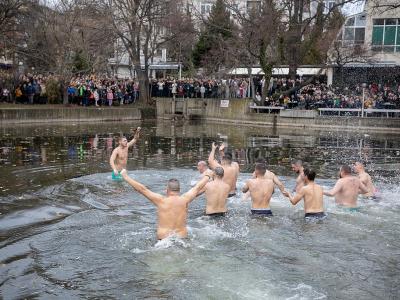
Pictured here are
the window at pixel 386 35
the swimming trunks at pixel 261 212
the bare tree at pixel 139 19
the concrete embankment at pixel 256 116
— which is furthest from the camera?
Answer: the window at pixel 386 35

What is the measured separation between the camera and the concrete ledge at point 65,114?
33.0 m

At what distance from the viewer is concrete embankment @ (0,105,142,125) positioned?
33.1 meters

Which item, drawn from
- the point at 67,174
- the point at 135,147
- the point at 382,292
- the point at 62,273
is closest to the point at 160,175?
the point at 67,174

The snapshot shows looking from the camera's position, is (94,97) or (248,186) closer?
(248,186)

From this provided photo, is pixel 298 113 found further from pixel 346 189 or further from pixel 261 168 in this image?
pixel 261 168

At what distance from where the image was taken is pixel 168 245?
9.59 meters

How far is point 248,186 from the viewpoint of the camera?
1210 cm

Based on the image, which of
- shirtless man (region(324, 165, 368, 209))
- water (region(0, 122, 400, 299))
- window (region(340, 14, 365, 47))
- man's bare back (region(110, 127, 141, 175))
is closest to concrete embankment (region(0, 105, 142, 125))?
water (region(0, 122, 400, 299))

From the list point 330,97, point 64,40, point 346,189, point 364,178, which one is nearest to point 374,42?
point 330,97

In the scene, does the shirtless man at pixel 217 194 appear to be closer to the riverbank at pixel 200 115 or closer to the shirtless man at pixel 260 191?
the shirtless man at pixel 260 191

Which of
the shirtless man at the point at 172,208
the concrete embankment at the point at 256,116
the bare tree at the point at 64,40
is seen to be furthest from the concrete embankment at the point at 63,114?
the shirtless man at the point at 172,208

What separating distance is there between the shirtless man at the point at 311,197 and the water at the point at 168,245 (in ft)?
1.06

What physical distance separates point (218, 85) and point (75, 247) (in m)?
34.3

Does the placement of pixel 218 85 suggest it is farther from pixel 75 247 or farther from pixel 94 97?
pixel 75 247
